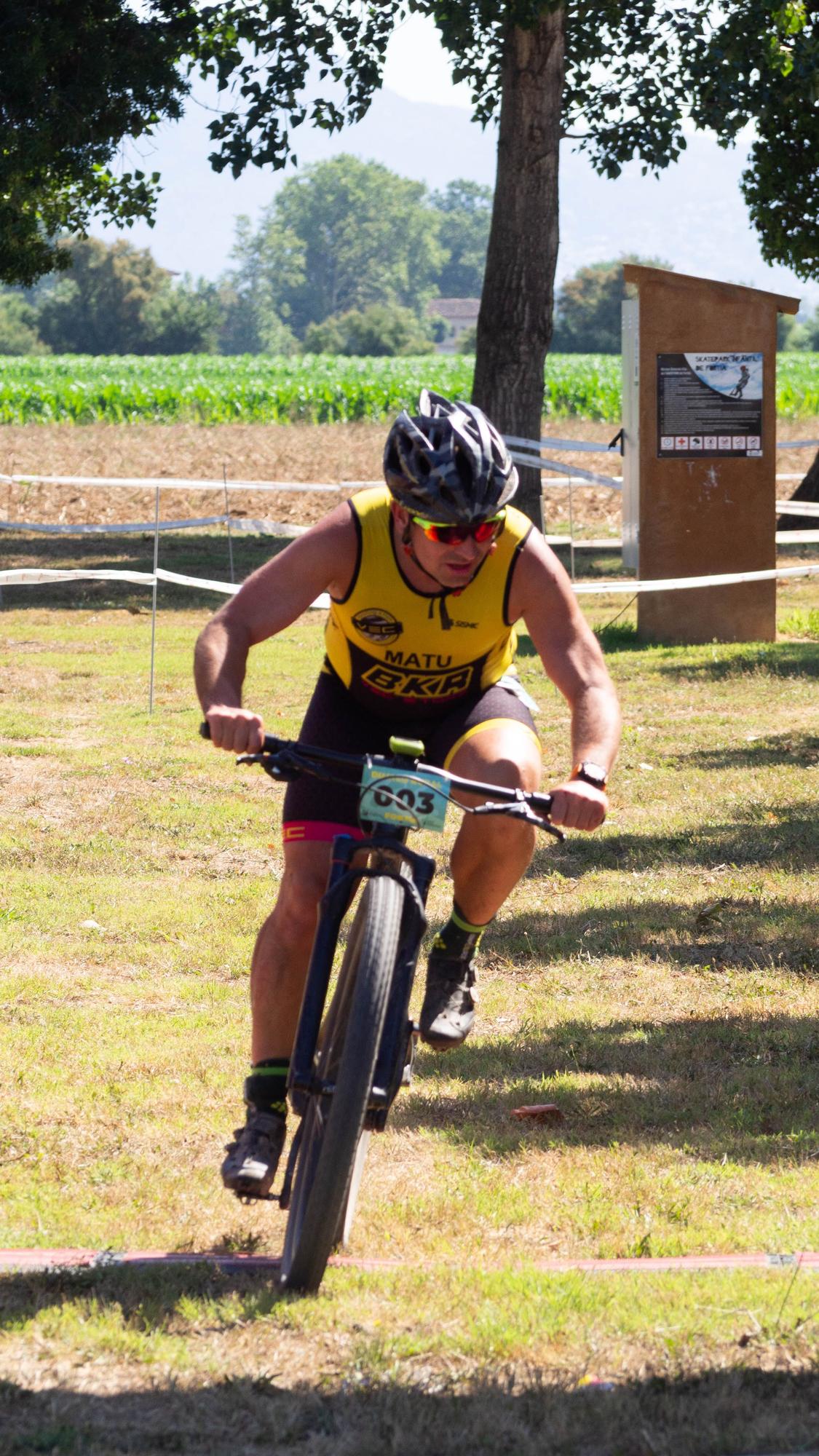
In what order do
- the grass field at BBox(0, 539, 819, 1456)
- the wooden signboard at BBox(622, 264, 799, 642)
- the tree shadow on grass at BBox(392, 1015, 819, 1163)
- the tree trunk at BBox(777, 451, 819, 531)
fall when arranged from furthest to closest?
the tree trunk at BBox(777, 451, 819, 531), the wooden signboard at BBox(622, 264, 799, 642), the tree shadow on grass at BBox(392, 1015, 819, 1163), the grass field at BBox(0, 539, 819, 1456)

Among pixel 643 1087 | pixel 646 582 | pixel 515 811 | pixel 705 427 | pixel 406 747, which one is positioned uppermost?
pixel 705 427

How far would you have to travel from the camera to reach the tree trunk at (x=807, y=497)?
69.3ft

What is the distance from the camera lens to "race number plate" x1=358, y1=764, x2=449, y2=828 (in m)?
3.51

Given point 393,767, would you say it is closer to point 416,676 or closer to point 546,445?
point 416,676

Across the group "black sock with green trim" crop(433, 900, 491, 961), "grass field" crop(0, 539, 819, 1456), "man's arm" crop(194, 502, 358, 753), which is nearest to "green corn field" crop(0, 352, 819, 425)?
"grass field" crop(0, 539, 819, 1456)

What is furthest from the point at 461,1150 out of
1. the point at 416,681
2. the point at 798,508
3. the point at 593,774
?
the point at 798,508

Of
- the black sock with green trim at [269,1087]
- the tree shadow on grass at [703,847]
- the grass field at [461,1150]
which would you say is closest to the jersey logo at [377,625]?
the black sock with green trim at [269,1087]

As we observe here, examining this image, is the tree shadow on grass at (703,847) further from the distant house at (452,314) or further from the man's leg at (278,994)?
the distant house at (452,314)

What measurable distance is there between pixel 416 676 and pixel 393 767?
26.3 inches

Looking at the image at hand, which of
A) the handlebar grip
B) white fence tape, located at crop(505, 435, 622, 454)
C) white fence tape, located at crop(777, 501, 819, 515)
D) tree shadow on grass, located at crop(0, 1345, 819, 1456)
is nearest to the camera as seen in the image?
tree shadow on grass, located at crop(0, 1345, 819, 1456)

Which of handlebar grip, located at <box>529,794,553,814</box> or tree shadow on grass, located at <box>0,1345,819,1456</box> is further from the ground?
handlebar grip, located at <box>529,794,553,814</box>

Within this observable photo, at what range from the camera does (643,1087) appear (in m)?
5.08

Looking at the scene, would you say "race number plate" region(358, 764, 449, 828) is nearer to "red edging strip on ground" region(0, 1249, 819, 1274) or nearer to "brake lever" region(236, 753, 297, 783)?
"brake lever" region(236, 753, 297, 783)

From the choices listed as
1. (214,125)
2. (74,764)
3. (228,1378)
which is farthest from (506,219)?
(228,1378)
